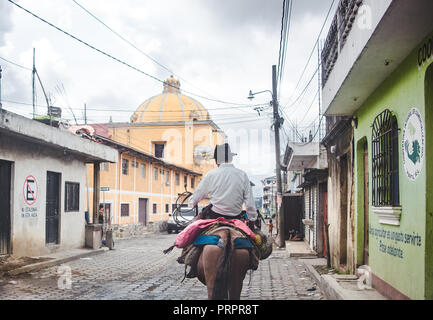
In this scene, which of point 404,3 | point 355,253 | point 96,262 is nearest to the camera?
point 404,3

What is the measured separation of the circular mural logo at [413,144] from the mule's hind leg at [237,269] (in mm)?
2314

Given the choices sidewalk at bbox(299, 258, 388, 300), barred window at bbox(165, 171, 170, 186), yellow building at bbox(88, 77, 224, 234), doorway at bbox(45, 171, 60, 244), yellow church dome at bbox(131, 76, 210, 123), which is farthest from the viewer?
yellow church dome at bbox(131, 76, 210, 123)

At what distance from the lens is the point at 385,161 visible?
7230mm

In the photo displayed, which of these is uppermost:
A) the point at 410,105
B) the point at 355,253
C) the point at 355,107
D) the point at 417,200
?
the point at 355,107

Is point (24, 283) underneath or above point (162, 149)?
underneath

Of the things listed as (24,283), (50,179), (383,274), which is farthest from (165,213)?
(383,274)

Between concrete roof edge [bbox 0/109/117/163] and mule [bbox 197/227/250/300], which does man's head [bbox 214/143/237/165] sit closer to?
mule [bbox 197/227/250/300]

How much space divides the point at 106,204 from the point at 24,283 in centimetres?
1710

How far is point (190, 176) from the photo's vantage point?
49312 millimetres

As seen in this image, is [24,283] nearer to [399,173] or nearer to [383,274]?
[383,274]

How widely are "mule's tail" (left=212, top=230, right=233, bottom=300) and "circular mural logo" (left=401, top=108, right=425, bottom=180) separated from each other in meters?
2.51

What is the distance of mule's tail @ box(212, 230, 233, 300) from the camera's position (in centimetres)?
491

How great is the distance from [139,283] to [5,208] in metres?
4.43

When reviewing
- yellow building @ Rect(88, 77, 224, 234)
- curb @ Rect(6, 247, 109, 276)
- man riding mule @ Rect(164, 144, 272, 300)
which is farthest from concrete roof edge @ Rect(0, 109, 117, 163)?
yellow building @ Rect(88, 77, 224, 234)
